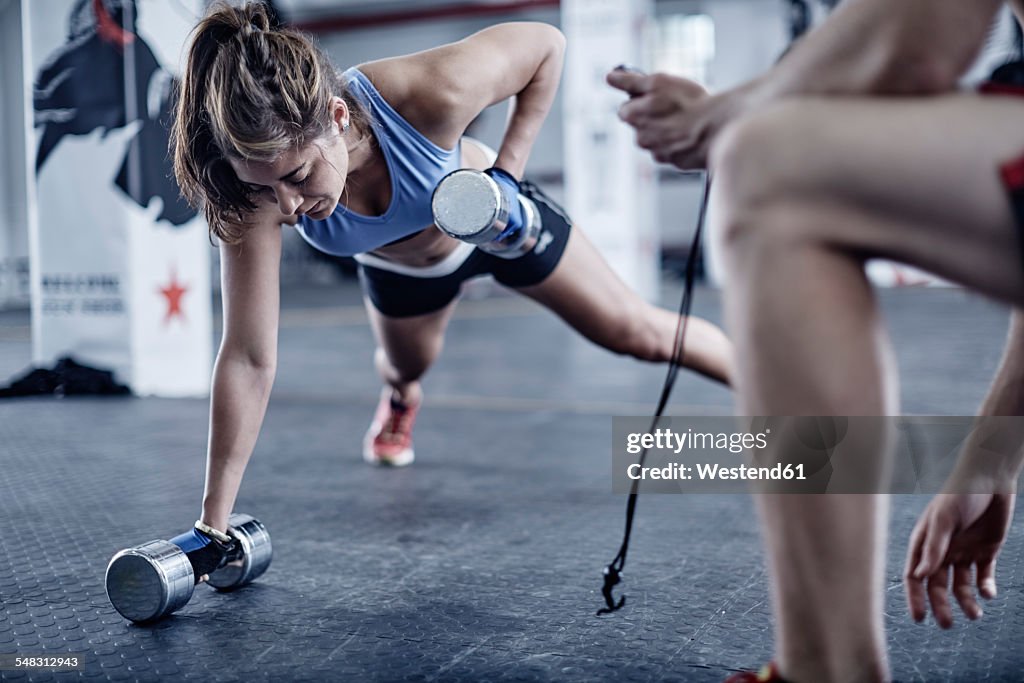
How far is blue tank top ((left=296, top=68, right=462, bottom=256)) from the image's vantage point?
1.50 meters

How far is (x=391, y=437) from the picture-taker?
92.0 inches

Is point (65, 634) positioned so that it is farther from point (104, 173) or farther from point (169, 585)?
point (104, 173)

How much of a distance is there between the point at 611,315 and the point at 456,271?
12.7 inches

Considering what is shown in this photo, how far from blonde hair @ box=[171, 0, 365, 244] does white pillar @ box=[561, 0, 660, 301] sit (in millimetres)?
6332

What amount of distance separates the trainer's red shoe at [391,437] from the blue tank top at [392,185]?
798 mm

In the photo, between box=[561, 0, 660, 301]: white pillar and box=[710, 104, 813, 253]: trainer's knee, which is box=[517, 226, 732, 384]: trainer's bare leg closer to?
box=[710, 104, 813, 253]: trainer's knee

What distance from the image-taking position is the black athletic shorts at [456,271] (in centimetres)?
173

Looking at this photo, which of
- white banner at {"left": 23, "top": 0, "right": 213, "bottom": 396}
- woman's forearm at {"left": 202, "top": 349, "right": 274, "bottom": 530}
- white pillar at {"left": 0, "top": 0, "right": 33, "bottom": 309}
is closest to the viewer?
woman's forearm at {"left": 202, "top": 349, "right": 274, "bottom": 530}

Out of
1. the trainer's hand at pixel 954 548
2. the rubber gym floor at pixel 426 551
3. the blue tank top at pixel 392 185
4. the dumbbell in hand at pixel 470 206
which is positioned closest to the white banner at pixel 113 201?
the rubber gym floor at pixel 426 551

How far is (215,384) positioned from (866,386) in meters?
1.01

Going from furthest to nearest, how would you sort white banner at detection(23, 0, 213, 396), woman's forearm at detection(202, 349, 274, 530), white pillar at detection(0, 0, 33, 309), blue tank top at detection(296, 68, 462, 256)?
white pillar at detection(0, 0, 33, 309)
white banner at detection(23, 0, 213, 396)
blue tank top at detection(296, 68, 462, 256)
woman's forearm at detection(202, 349, 274, 530)

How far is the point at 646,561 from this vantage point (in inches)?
59.7

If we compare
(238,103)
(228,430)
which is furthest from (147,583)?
(238,103)

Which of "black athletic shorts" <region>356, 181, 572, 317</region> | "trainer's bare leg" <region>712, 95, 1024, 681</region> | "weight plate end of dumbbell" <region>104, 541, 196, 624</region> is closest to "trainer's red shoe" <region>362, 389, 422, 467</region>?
"black athletic shorts" <region>356, 181, 572, 317</region>
